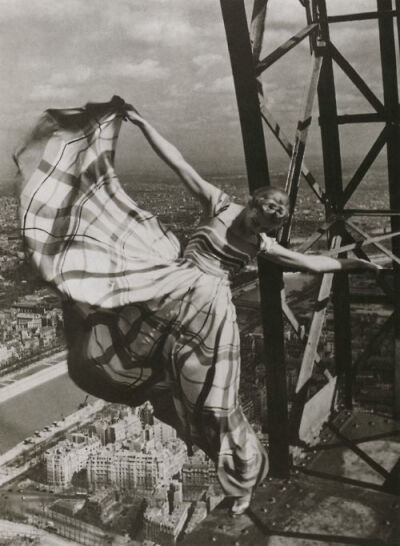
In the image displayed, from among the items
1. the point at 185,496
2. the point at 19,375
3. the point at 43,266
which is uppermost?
the point at 43,266

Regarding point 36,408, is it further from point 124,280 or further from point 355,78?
point 355,78

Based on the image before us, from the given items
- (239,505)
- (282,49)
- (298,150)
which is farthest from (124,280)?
(282,49)

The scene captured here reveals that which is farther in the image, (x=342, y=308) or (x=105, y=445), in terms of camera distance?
(x=342, y=308)

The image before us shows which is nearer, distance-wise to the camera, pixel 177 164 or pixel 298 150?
pixel 177 164

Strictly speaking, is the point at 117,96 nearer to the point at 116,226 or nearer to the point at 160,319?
the point at 116,226

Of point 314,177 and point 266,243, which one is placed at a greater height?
point 314,177

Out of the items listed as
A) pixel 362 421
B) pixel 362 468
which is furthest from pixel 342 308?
pixel 362 468

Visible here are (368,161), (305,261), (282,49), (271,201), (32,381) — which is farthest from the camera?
(368,161)
